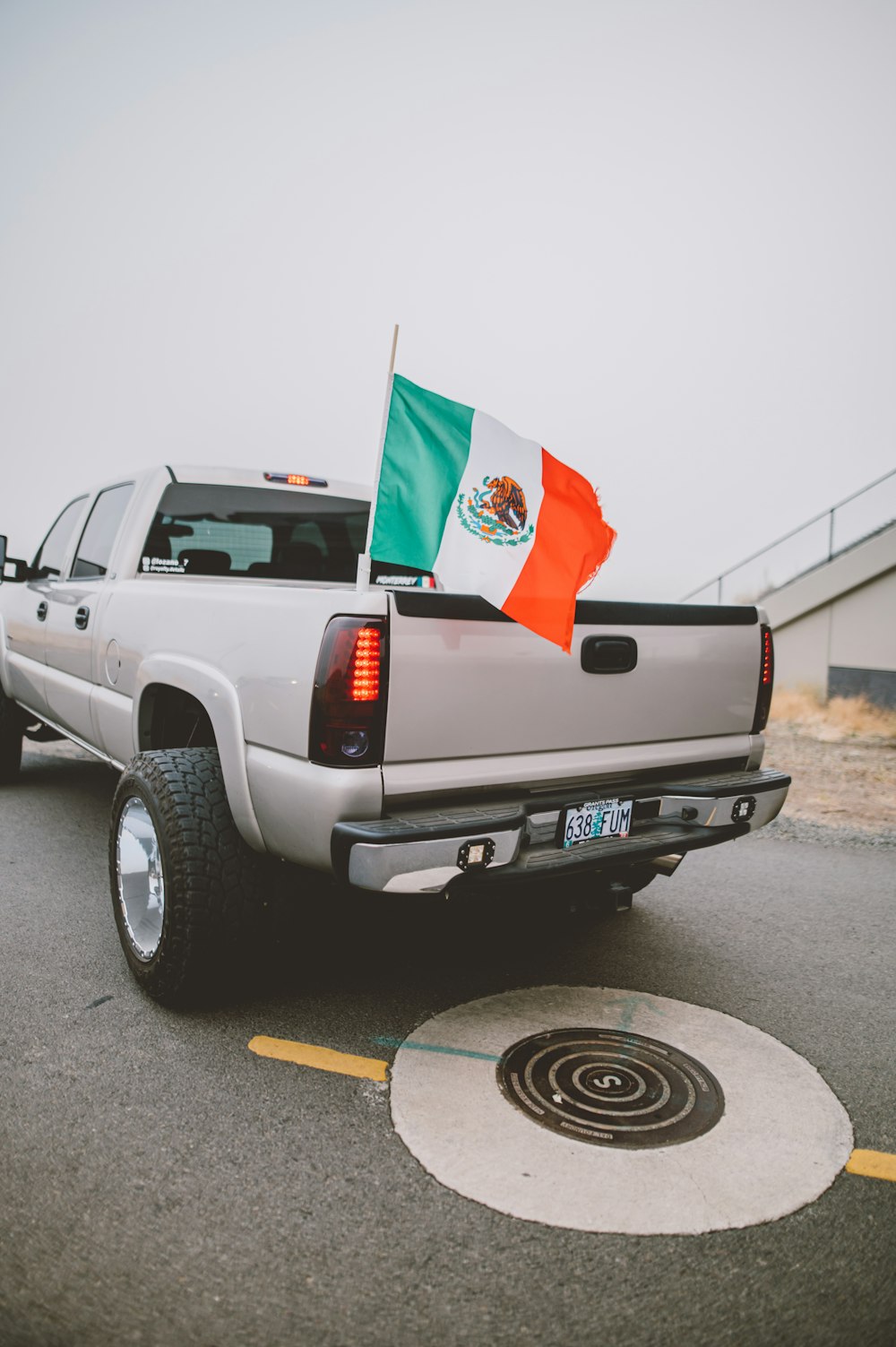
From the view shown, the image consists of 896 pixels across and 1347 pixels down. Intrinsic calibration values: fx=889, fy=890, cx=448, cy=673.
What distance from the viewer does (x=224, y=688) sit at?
9.97ft

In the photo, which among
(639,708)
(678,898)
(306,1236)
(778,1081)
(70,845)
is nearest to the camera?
(306,1236)

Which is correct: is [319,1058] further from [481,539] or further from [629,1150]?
[481,539]

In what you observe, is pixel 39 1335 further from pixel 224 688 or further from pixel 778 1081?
pixel 778 1081

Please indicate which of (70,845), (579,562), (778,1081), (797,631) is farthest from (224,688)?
(797,631)

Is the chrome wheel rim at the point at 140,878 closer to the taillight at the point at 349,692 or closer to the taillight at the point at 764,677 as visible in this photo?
the taillight at the point at 349,692

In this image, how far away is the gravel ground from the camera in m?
6.00

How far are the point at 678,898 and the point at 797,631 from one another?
12392 mm

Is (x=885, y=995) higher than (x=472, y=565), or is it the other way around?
(x=472, y=565)

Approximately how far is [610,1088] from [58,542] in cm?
471

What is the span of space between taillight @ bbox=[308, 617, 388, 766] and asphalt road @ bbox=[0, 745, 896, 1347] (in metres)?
0.69

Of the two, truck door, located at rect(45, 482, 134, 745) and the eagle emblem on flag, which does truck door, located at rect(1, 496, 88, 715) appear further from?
the eagle emblem on flag

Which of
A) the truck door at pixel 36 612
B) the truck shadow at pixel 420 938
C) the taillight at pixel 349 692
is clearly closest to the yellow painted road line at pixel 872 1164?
the truck shadow at pixel 420 938

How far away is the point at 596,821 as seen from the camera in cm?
299

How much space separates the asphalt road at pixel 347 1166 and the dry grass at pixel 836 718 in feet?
25.4
